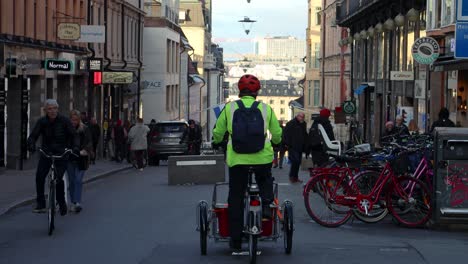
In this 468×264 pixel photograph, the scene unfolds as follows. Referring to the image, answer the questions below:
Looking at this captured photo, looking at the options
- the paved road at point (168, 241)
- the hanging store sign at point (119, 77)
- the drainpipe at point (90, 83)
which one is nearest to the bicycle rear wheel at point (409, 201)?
the paved road at point (168, 241)

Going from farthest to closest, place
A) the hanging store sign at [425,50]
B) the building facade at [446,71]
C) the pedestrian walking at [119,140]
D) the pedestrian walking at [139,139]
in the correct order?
the pedestrian walking at [119,140]
the pedestrian walking at [139,139]
the building facade at [446,71]
the hanging store sign at [425,50]

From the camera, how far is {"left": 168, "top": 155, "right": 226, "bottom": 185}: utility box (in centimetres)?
2366

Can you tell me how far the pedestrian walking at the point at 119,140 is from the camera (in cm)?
3747

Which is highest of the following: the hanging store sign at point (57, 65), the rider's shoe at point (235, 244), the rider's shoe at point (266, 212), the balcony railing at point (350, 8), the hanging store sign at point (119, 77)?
the balcony railing at point (350, 8)

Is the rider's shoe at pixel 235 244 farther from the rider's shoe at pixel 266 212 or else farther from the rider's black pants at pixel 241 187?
the rider's shoe at pixel 266 212

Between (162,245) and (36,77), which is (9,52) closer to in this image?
(36,77)

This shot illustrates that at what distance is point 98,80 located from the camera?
132 feet

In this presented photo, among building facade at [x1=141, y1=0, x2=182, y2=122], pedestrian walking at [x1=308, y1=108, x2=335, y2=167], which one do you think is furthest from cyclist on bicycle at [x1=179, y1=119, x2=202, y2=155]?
building facade at [x1=141, y1=0, x2=182, y2=122]

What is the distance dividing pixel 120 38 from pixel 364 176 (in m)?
40.0

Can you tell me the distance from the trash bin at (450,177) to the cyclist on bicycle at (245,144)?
3.40m

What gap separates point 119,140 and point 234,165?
27840mm

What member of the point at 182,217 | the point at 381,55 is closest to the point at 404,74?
the point at 381,55

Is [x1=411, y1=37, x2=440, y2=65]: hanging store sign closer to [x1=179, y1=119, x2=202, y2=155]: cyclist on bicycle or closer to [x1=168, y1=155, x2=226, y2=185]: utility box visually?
[x1=168, y1=155, x2=226, y2=185]: utility box

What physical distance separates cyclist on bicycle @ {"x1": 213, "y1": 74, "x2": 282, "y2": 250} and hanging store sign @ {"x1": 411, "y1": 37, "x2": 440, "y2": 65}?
16416mm
